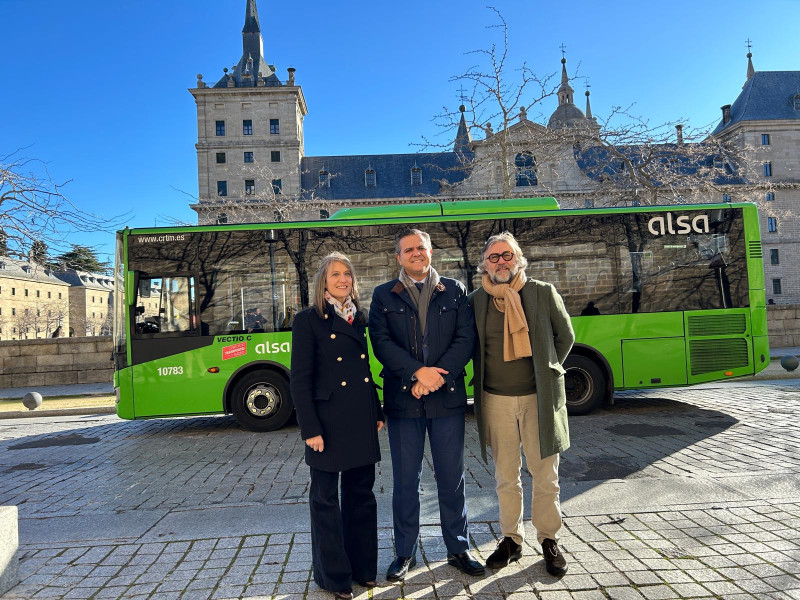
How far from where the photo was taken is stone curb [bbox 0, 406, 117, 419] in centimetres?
1179

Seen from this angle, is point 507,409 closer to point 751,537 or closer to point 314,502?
point 314,502

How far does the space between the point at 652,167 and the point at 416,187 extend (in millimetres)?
44165

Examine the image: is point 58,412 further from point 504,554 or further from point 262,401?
point 504,554

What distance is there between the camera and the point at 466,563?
126 inches

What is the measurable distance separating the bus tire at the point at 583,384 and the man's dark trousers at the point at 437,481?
18.3 ft

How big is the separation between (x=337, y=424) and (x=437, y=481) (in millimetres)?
711

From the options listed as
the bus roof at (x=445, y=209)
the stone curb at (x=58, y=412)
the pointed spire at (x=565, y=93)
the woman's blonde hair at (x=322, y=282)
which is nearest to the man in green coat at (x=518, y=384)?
the woman's blonde hair at (x=322, y=282)

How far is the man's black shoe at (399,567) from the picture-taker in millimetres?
3146

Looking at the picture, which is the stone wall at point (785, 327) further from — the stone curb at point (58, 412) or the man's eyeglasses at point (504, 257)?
the stone curb at point (58, 412)

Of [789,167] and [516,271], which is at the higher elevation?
[789,167]

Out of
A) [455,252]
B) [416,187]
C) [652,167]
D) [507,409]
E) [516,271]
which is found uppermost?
[416,187]

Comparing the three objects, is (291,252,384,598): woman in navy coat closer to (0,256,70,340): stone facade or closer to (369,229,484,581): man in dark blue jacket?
(369,229,484,581): man in dark blue jacket

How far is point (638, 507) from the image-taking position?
13.9 ft

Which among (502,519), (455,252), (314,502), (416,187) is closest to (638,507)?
(502,519)
